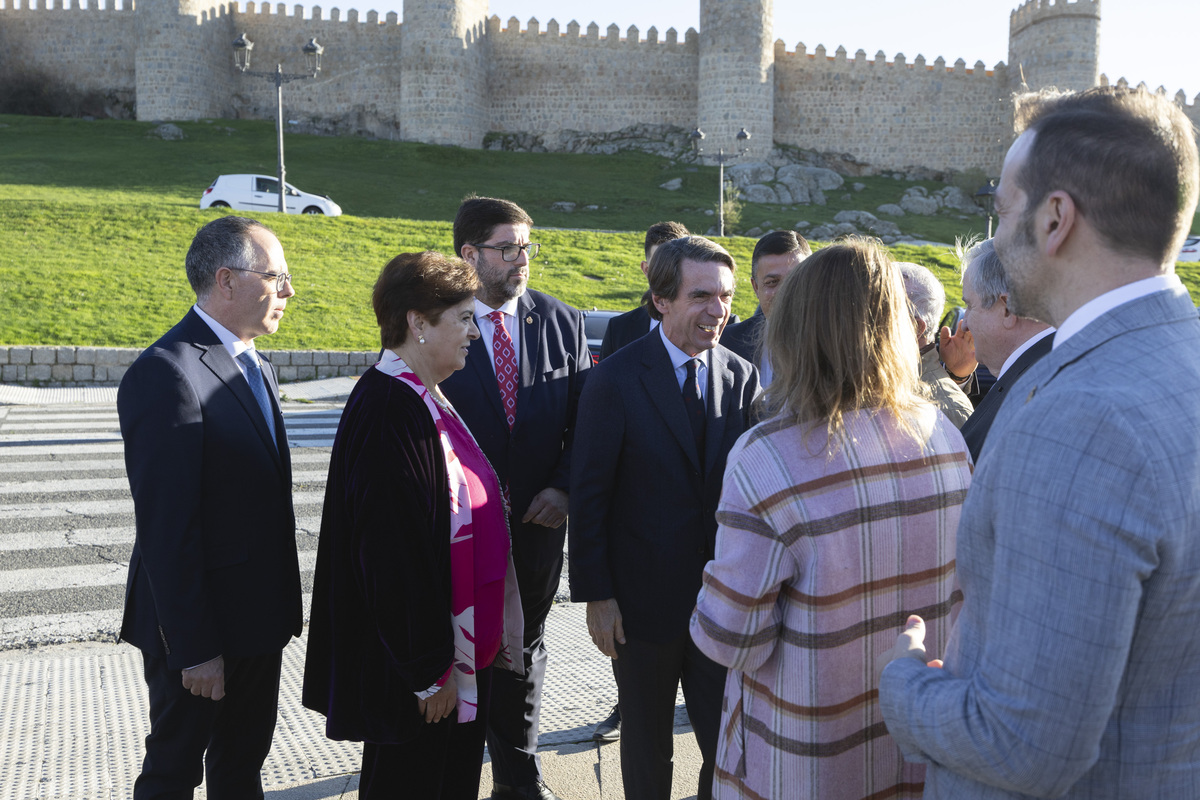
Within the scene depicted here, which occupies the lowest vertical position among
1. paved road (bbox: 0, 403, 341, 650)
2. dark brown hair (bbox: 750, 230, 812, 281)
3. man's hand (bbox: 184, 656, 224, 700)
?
paved road (bbox: 0, 403, 341, 650)

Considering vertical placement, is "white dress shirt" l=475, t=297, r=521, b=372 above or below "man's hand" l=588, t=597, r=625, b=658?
above

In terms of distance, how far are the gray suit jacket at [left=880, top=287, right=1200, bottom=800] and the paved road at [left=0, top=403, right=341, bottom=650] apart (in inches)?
A: 173

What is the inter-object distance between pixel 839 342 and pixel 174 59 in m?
44.5

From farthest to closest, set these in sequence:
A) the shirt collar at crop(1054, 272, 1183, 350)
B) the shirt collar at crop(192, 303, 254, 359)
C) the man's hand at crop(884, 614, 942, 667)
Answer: the shirt collar at crop(192, 303, 254, 359) → the man's hand at crop(884, 614, 942, 667) → the shirt collar at crop(1054, 272, 1183, 350)

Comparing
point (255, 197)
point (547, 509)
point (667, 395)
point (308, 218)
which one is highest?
point (255, 197)

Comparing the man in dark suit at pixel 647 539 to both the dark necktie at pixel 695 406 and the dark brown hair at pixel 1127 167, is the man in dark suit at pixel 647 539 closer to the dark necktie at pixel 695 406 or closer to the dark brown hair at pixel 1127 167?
the dark necktie at pixel 695 406

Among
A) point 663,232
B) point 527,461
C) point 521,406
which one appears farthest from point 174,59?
point 527,461

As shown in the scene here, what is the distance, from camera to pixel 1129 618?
44.1 inches

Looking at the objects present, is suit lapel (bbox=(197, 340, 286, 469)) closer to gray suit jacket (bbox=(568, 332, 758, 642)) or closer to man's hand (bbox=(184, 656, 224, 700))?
man's hand (bbox=(184, 656, 224, 700))

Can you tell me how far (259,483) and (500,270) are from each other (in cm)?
128

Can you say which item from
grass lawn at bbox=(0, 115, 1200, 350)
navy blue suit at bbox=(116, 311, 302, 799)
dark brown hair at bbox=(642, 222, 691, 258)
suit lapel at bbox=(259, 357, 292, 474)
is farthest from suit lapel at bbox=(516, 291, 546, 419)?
grass lawn at bbox=(0, 115, 1200, 350)

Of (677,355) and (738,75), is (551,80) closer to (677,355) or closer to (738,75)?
(738,75)

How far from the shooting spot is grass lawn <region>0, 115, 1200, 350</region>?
50.3 ft

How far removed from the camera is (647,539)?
281cm
